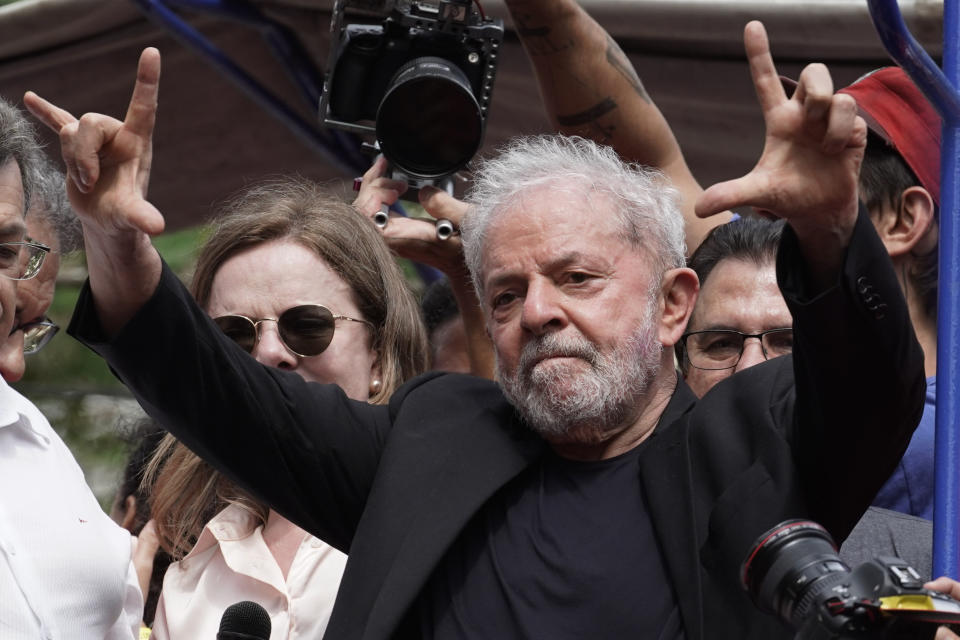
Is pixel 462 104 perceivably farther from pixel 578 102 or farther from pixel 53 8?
pixel 53 8

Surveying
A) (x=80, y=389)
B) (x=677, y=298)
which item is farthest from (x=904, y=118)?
(x=80, y=389)

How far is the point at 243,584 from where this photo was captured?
2.76 m

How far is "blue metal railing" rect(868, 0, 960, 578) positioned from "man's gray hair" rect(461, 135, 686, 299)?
2.01 ft

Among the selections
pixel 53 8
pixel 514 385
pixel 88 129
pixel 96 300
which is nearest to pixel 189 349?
pixel 96 300

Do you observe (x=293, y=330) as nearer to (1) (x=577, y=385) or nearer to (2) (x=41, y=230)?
(2) (x=41, y=230)

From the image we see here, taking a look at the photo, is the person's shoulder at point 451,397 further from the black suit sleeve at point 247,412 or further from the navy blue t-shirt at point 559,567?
the navy blue t-shirt at point 559,567

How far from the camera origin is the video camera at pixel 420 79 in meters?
3.11

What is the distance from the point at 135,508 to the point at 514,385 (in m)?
1.18

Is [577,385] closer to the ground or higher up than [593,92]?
closer to the ground

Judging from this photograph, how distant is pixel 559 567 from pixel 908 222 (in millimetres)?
1122

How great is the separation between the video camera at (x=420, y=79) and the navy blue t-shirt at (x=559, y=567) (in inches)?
34.5

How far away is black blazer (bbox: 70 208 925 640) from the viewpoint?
212 centimetres

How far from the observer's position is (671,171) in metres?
3.32

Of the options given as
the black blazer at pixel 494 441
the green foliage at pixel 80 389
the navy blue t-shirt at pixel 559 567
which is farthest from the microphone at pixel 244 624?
the green foliage at pixel 80 389
